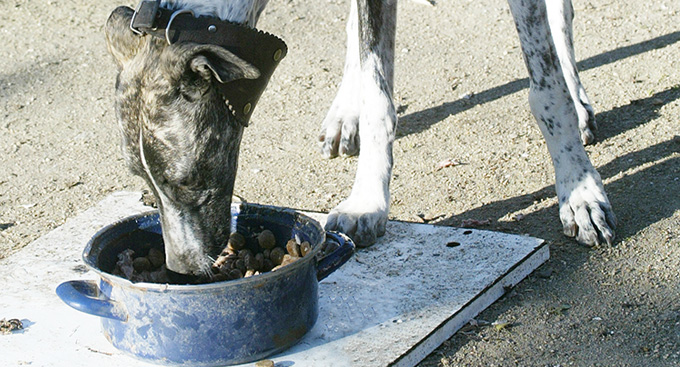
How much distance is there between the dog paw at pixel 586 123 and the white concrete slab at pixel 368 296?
3.99 feet

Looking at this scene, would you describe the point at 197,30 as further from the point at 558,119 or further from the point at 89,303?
the point at 558,119

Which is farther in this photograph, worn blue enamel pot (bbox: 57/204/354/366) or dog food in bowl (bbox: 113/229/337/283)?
dog food in bowl (bbox: 113/229/337/283)

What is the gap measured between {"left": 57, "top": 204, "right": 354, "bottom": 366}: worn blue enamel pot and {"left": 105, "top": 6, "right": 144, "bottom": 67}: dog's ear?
23.5 inches

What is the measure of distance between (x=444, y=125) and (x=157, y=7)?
250 centimetres

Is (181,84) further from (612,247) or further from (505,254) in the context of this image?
(612,247)

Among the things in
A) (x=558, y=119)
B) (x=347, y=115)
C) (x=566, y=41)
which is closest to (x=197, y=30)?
(x=558, y=119)

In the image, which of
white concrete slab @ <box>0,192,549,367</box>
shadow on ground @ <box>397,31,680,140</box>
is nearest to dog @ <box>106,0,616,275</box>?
white concrete slab @ <box>0,192,549,367</box>

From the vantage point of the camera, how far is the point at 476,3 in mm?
6918

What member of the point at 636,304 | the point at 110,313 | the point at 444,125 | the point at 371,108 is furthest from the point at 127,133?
the point at 444,125

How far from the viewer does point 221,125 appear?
2936 mm

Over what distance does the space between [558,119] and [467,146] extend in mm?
923

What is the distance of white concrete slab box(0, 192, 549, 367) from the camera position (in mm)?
2898

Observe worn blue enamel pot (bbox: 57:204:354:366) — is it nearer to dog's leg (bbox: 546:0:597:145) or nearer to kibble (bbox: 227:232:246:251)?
kibble (bbox: 227:232:246:251)

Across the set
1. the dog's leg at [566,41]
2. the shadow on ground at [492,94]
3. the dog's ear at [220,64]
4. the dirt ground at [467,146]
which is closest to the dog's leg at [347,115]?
the dirt ground at [467,146]
